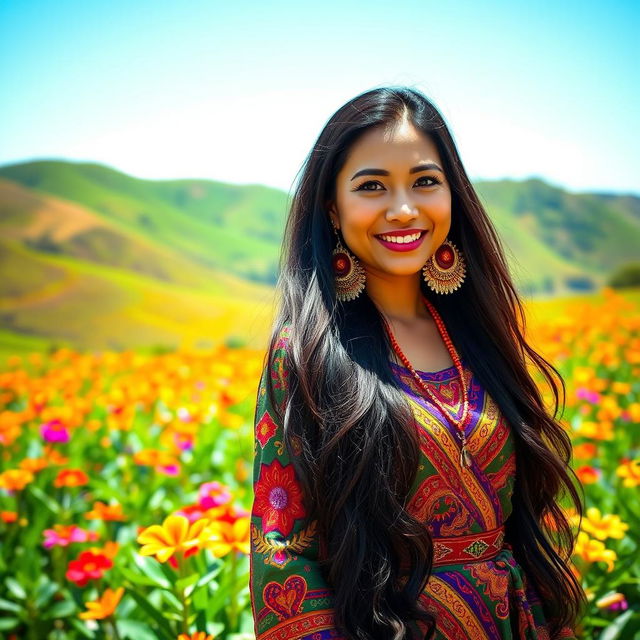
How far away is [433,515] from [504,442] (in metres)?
0.24

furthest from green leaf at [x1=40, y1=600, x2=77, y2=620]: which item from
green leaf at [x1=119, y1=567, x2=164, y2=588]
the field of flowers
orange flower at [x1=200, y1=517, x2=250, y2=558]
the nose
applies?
the nose

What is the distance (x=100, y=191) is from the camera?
5676 mm

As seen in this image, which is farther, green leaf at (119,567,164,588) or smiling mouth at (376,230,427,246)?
green leaf at (119,567,164,588)

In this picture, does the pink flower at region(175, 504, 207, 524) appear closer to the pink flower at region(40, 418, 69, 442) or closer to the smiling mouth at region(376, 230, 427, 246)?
the smiling mouth at region(376, 230, 427, 246)

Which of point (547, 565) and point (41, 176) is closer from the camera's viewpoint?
point (547, 565)

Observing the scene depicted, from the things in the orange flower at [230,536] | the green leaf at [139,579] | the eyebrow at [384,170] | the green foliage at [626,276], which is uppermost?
the eyebrow at [384,170]

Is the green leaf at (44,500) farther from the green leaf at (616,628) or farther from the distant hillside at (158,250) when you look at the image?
the green leaf at (616,628)

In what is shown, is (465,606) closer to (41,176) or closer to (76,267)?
(76,267)

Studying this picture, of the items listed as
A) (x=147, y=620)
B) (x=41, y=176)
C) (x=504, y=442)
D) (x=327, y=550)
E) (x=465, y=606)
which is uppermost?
(x=41, y=176)

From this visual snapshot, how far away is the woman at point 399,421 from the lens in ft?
4.22

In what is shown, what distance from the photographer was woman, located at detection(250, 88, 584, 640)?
1.29 m

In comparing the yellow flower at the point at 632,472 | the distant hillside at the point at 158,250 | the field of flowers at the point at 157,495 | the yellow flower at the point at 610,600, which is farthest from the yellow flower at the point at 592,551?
the distant hillside at the point at 158,250

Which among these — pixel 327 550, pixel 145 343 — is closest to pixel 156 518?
pixel 327 550

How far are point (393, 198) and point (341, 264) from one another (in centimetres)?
19
